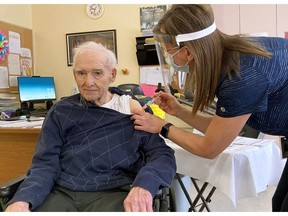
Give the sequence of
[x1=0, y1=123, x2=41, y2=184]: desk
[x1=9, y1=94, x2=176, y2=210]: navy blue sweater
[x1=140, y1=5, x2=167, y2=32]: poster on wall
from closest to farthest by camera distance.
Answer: [x1=9, y1=94, x2=176, y2=210]: navy blue sweater, [x1=0, y1=123, x2=41, y2=184]: desk, [x1=140, y1=5, x2=167, y2=32]: poster on wall

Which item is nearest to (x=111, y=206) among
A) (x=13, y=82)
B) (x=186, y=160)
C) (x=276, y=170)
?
(x=186, y=160)

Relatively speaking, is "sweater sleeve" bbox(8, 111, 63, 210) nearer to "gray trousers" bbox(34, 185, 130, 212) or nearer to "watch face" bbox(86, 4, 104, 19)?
"gray trousers" bbox(34, 185, 130, 212)

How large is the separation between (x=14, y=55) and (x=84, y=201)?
9.12 feet

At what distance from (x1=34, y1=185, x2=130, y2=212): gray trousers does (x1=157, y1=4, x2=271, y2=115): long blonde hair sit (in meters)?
0.60

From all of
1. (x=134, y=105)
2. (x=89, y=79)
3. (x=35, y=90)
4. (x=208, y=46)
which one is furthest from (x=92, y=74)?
(x=35, y=90)

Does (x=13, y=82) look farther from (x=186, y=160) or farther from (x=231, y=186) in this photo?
(x=231, y=186)

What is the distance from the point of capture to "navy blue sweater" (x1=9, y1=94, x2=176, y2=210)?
137 centimetres

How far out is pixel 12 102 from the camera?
3.40 metres

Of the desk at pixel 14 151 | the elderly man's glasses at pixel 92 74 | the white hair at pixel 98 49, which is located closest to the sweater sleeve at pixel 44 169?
the elderly man's glasses at pixel 92 74

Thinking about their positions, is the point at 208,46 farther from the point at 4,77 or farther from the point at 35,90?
the point at 4,77

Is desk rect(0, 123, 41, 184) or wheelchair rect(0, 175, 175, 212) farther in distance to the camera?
desk rect(0, 123, 41, 184)

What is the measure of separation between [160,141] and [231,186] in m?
0.44

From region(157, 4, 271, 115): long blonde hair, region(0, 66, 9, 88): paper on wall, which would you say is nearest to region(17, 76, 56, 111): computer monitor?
region(0, 66, 9, 88): paper on wall

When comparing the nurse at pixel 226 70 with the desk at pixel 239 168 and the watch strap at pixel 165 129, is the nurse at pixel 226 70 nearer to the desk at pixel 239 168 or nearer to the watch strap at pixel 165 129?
the watch strap at pixel 165 129
